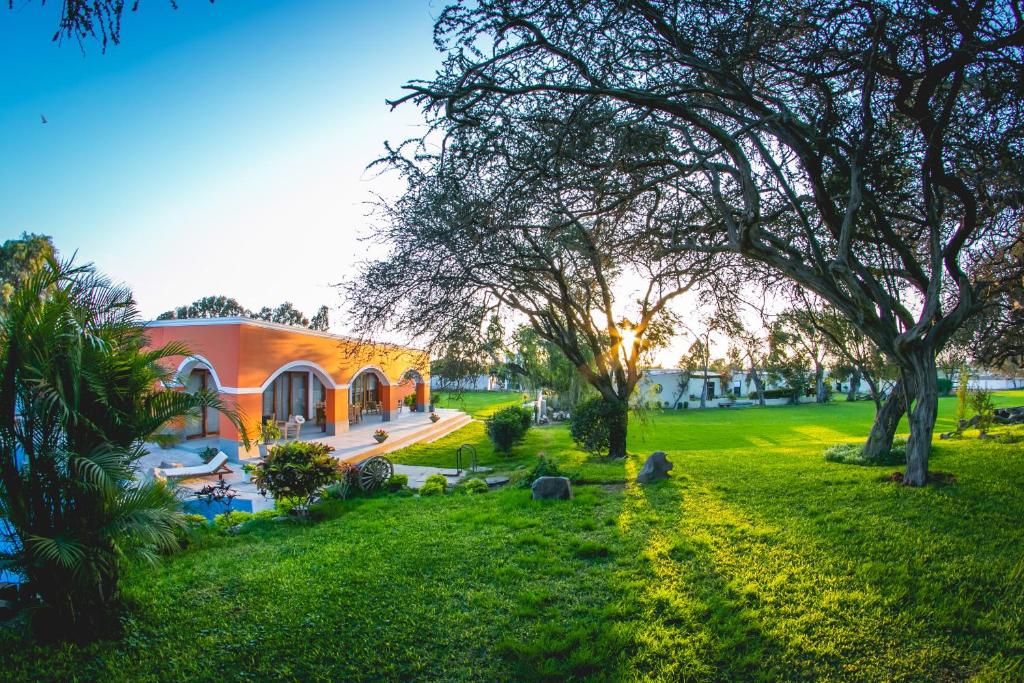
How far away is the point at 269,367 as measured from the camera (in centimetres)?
1755

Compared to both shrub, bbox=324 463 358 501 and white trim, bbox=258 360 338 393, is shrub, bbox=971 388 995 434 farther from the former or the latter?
white trim, bbox=258 360 338 393

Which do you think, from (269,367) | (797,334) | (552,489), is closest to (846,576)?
(552,489)

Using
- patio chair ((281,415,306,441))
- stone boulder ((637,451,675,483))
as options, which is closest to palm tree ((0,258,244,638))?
stone boulder ((637,451,675,483))

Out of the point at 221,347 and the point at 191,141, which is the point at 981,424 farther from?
the point at 221,347

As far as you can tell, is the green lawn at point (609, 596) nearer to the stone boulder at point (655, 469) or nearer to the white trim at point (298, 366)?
the stone boulder at point (655, 469)

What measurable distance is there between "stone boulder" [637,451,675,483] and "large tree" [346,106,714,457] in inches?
138

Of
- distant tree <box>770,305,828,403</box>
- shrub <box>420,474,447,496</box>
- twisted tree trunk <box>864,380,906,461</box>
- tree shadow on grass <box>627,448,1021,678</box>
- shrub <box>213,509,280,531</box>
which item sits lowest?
shrub <box>213,509,280,531</box>

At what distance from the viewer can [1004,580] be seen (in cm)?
385

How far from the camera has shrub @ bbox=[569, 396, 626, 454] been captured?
12.8 m

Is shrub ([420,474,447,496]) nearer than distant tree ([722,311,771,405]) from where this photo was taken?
Yes

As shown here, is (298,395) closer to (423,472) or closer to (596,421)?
(423,472)

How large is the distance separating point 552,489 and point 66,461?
6.00m

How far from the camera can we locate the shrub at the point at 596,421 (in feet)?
42.1

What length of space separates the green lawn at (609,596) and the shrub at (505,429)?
1061cm
